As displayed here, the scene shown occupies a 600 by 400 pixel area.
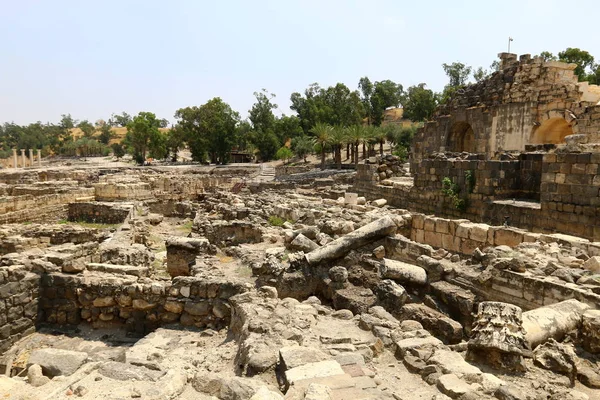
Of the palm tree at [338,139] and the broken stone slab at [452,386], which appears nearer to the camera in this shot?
the broken stone slab at [452,386]

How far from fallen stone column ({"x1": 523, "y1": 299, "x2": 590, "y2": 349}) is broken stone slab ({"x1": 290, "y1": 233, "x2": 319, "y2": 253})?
382cm

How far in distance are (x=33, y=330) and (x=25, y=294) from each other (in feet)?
Answer: 1.74

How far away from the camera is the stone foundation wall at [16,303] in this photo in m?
5.38

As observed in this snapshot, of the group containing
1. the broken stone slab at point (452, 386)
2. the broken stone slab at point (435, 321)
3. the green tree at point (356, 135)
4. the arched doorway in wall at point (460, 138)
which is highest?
the green tree at point (356, 135)

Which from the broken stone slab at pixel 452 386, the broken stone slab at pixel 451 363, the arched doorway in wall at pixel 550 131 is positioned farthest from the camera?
the arched doorway in wall at pixel 550 131

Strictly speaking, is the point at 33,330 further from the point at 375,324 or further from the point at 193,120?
the point at 193,120

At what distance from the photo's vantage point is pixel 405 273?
5805 millimetres

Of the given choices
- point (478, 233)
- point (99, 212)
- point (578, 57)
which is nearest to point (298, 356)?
point (478, 233)

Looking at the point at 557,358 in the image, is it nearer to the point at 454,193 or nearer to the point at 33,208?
the point at 454,193

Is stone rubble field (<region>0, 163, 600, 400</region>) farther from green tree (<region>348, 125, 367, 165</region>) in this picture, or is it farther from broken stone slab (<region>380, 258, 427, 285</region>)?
green tree (<region>348, 125, 367, 165</region>)

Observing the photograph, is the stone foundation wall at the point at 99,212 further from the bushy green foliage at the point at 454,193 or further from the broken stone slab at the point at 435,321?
the broken stone slab at the point at 435,321

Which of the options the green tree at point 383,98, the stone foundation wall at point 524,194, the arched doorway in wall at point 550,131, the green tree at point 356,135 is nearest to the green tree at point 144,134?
the green tree at point 356,135

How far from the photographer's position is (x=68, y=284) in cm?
589

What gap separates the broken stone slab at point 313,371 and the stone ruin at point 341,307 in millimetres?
16
